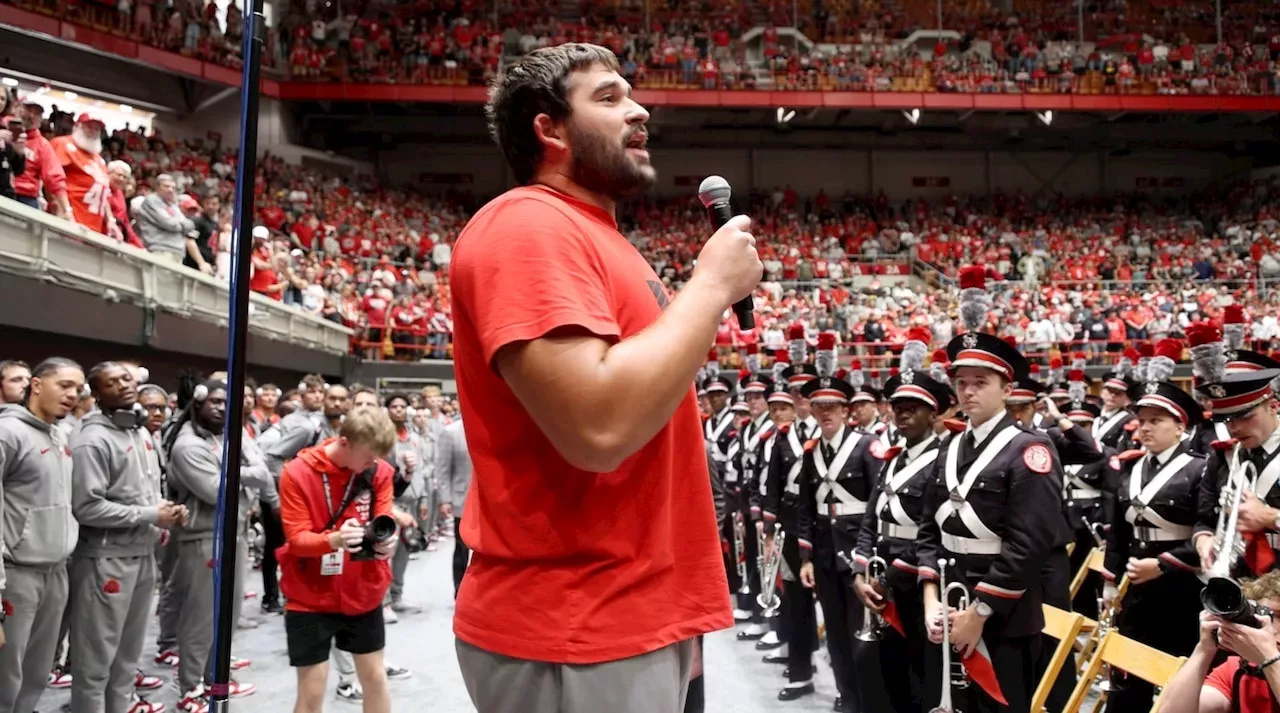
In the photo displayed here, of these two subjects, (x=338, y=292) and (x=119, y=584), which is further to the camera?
(x=338, y=292)

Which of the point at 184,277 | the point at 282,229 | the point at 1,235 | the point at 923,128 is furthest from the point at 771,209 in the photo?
the point at 1,235

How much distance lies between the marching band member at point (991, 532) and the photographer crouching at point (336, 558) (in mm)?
2360

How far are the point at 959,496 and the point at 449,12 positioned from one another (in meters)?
27.8

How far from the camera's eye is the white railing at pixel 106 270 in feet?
23.4

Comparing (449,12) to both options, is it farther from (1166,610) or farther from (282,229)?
(1166,610)

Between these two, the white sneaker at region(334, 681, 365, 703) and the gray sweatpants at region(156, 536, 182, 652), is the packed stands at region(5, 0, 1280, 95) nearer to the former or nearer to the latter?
the gray sweatpants at region(156, 536, 182, 652)

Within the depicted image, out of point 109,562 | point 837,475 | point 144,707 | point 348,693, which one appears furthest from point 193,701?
point 837,475

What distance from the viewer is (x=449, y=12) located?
28984mm

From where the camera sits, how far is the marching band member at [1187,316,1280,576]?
3.77 metres

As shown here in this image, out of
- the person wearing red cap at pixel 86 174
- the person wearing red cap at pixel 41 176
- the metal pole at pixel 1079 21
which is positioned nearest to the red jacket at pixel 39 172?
the person wearing red cap at pixel 41 176

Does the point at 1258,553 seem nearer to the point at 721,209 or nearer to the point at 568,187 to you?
the point at 721,209

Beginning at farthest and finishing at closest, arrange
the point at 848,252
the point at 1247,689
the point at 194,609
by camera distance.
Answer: the point at 848,252, the point at 194,609, the point at 1247,689

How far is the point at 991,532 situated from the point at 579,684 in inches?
128

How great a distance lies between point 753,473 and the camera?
871 centimetres
